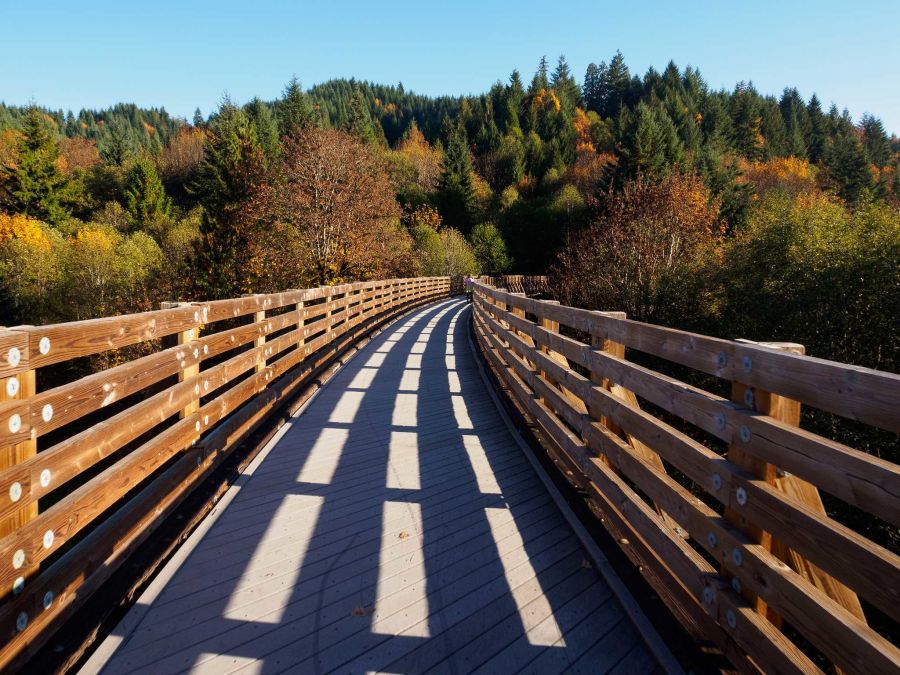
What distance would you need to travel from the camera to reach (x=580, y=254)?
2162cm

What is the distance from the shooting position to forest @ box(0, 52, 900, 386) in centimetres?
1473

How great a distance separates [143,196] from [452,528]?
194 ft

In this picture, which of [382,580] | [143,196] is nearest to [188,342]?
[382,580]

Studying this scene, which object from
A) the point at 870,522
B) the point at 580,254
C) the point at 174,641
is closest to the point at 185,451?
the point at 174,641

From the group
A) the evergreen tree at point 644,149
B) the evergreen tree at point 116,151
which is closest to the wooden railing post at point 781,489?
the evergreen tree at point 644,149

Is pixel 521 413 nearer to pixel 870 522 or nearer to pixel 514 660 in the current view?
pixel 514 660

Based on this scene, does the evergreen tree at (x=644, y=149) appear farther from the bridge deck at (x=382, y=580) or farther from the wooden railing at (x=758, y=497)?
the wooden railing at (x=758, y=497)

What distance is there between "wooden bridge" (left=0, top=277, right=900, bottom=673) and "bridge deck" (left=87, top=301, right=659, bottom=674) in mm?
13

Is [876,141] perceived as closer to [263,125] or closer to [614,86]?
[614,86]

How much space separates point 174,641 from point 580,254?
68.8 feet

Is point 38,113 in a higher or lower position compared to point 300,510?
higher

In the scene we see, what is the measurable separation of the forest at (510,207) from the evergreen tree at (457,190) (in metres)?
0.24

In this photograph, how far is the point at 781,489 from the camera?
1813 mm

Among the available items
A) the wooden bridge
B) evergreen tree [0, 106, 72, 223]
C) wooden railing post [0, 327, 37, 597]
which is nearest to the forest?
evergreen tree [0, 106, 72, 223]
